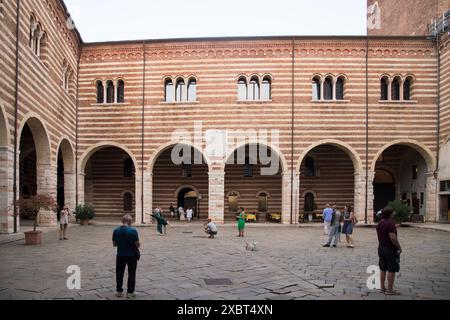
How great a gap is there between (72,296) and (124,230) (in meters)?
1.51

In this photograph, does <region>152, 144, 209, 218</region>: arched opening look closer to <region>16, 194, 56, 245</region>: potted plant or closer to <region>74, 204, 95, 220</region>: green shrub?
<region>74, 204, 95, 220</region>: green shrub

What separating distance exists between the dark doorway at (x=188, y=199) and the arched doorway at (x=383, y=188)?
13.1 metres

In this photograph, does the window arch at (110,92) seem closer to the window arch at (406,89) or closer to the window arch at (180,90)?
the window arch at (180,90)

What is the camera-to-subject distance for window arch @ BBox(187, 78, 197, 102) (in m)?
22.0

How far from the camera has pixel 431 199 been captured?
2169 cm

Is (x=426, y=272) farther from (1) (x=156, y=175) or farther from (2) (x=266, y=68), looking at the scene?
(1) (x=156, y=175)

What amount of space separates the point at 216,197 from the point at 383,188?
1289 cm

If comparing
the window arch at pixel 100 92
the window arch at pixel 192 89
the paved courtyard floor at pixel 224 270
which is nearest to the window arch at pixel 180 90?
the window arch at pixel 192 89

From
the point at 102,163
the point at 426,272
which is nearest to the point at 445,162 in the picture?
the point at 426,272

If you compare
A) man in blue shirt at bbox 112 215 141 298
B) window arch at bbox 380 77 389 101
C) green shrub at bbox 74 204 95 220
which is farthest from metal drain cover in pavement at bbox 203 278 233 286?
window arch at bbox 380 77 389 101

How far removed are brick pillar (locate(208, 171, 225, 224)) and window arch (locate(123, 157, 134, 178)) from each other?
747cm

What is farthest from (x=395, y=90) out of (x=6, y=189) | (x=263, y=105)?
(x=6, y=189)

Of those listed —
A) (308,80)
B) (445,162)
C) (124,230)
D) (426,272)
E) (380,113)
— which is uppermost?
(308,80)

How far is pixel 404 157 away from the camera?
81.9 ft
